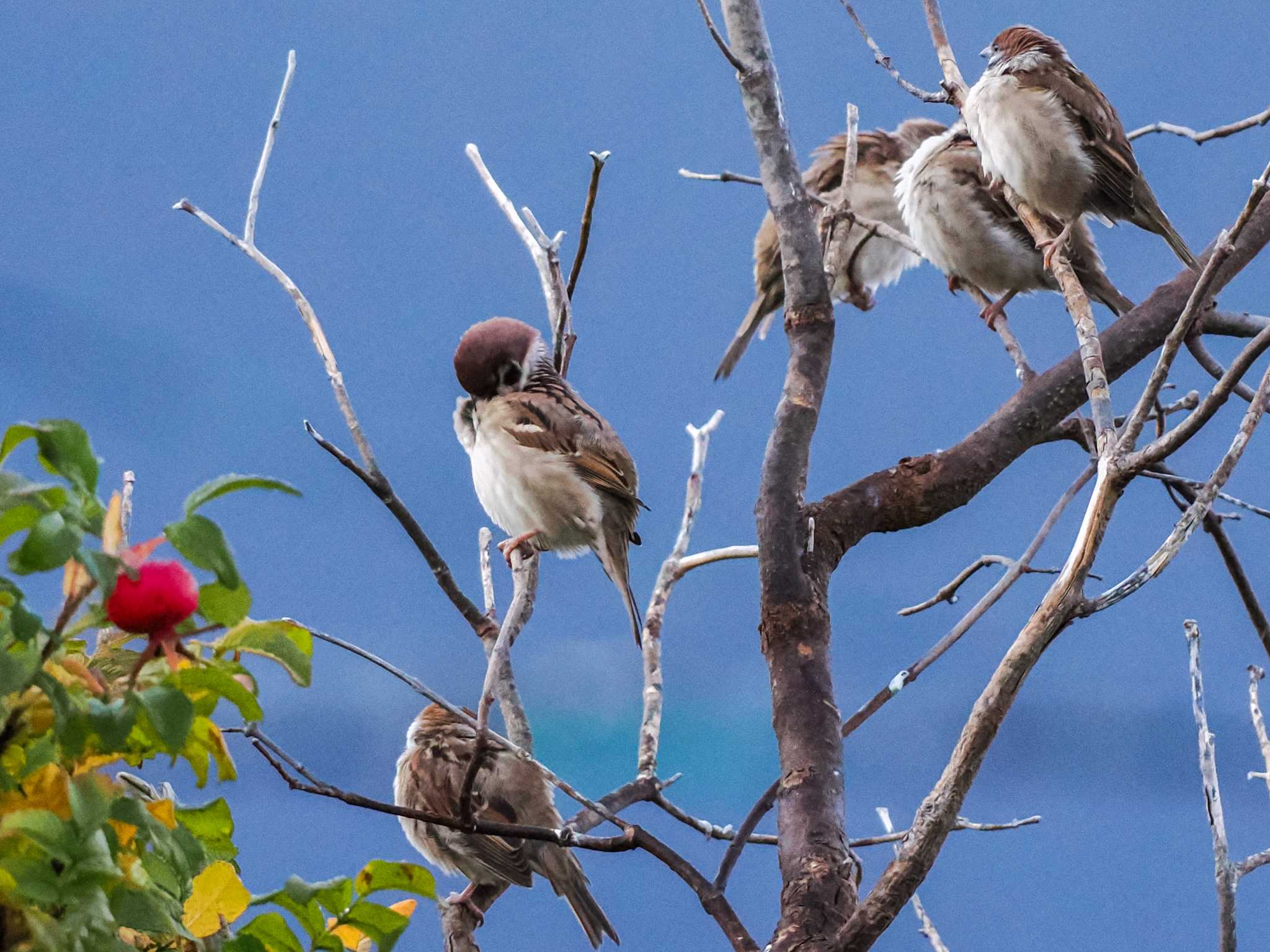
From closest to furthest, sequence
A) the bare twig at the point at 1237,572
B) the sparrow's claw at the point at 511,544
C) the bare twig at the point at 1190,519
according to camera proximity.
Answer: the bare twig at the point at 1190,519
the bare twig at the point at 1237,572
the sparrow's claw at the point at 511,544

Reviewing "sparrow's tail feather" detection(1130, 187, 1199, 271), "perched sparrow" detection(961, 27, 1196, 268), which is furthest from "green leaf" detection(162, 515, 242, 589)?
"sparrow's tail feather" detection(1130, 187, 1199, 271)

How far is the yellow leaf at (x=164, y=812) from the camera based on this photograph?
26.0 inches

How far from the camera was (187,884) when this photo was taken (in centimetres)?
69

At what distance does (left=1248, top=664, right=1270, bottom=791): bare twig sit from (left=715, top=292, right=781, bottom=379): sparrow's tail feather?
→ 2265mm

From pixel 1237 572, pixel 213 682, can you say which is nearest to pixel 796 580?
pixel 1237 572

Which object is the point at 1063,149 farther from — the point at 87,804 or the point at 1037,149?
the point at 87,804

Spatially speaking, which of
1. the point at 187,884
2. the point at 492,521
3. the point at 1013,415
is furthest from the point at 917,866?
the point at 492,521

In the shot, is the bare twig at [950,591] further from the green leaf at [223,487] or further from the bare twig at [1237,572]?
the green leaf at [223,487]

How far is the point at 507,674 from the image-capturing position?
5.74ft

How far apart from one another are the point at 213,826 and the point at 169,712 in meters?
0.23

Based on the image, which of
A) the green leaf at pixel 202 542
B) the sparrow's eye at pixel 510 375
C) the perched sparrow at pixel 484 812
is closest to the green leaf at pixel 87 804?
the green leaf at pixel 202 542

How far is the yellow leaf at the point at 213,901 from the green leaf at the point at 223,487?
0.27 meters

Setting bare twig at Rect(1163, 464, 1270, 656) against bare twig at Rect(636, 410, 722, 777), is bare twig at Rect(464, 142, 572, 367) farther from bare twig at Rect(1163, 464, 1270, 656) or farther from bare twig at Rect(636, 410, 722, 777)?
bare twig at Rect(1163, 464, 1270, 656)

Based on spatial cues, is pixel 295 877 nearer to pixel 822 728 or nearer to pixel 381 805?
pixel 381 805
